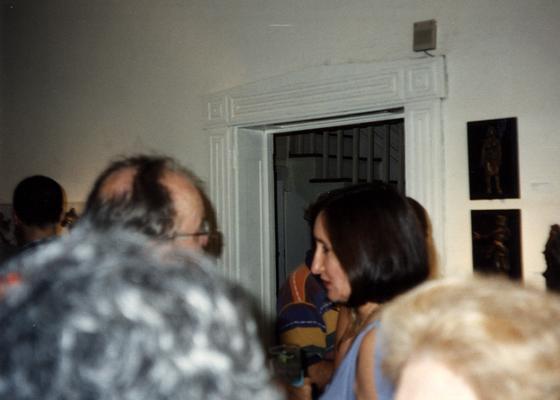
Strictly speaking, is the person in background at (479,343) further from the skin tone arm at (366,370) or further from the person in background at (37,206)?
the person in background at (37,206)

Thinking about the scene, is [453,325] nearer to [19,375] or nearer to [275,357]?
[19,375]

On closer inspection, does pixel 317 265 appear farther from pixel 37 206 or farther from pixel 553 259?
pixel 37 206

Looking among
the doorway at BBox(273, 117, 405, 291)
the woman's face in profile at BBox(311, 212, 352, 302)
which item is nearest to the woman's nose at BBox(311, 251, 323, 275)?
the woman's face in profile at BBox(311, 212, 352, 302)

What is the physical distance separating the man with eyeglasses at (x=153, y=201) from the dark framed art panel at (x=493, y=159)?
6.16 feet

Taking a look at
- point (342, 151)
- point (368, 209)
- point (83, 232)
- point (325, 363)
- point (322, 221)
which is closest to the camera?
point (83, 232)

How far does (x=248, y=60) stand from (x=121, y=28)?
1.37m

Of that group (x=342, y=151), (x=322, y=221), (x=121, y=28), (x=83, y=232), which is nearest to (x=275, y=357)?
(x=322, y=221)

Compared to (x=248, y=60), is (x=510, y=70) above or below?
below

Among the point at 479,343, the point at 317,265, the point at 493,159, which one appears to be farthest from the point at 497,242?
the point at 479,343

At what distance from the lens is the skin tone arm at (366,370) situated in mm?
1265

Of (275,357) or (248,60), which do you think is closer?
(275,357)

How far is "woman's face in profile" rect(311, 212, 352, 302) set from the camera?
170 centimetres

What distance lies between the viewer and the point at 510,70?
2768mm

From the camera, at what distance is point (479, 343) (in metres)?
0.66
